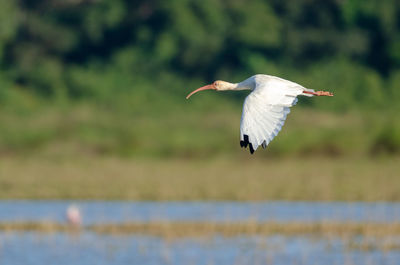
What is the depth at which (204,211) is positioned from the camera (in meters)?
18.2

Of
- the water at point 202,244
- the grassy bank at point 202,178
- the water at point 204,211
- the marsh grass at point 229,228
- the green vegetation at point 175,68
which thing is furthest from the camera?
the green vegetation at point 175,68

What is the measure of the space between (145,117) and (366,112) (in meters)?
6.17

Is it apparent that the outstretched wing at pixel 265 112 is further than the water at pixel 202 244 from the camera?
No

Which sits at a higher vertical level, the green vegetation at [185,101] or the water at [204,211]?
the green vegetation at [185,101]

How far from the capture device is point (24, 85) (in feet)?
108

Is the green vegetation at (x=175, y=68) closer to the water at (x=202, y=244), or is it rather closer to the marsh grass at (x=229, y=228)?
the water at (x=202, y=244)

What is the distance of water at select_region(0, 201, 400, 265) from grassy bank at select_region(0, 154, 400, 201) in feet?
5.71

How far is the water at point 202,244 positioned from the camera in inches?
556

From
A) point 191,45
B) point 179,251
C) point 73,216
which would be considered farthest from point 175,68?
point 179,251

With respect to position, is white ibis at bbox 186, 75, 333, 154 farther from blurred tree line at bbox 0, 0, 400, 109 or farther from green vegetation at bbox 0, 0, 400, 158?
blurred tree line at bbox 0, 0, 400, 109

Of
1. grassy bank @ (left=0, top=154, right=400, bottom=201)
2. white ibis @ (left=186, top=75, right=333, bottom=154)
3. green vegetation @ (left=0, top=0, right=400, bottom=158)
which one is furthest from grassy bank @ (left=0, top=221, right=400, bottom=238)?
green vegetation @ (left=0, top=0, right=400, bottom=158)

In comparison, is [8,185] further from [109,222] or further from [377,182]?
[377,182]

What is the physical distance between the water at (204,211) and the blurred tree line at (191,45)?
1176 cm

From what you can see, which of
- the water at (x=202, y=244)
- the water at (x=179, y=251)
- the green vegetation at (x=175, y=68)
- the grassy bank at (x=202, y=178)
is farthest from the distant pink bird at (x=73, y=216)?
the green vegetation at (x=175, y=68)
